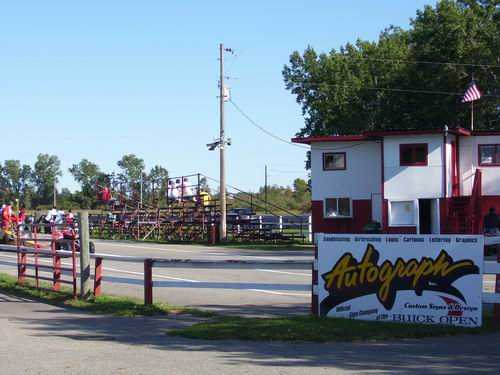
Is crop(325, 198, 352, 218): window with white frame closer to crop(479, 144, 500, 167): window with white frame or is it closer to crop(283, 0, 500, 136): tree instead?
crop(479, 144, 500, 167): window with white frame

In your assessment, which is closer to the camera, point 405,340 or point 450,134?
point 405,340

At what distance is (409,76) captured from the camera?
51.2 m

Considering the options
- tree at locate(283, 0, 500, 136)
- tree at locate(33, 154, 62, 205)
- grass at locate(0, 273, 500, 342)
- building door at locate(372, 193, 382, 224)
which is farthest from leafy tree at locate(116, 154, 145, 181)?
grass at locate(0, 273, 500, 342)

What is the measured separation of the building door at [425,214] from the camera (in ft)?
117

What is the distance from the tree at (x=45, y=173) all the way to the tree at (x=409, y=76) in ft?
244

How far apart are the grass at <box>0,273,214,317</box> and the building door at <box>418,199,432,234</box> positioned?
22.4 meters

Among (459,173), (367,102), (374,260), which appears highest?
(367,102)

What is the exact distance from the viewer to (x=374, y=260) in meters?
11.4

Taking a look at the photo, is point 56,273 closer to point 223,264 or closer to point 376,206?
point 223,264

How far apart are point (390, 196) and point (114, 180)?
24.2m

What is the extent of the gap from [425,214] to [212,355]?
28.2 meters

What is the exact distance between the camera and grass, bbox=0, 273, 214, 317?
13.2 m

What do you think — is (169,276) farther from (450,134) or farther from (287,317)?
(450,134)

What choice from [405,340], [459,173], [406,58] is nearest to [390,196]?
[459,173]
